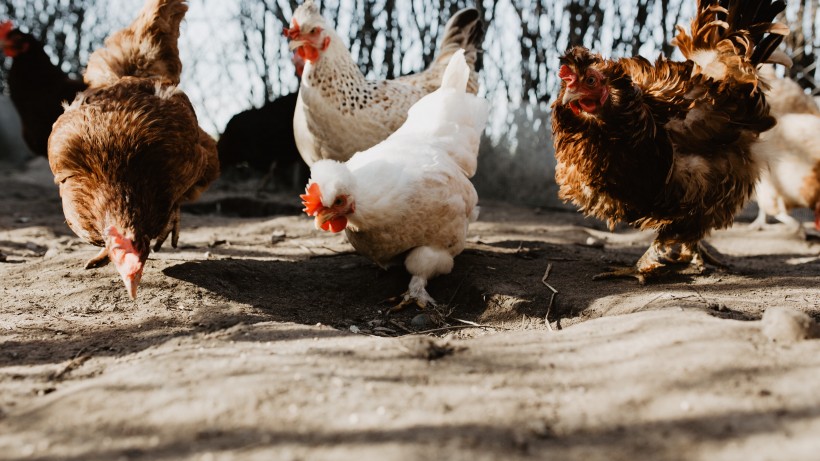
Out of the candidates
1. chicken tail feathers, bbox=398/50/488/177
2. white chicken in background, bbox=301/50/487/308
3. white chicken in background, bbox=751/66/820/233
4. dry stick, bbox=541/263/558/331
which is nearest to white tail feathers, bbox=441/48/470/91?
chicken tail feathers, bbox=398/50/488/177

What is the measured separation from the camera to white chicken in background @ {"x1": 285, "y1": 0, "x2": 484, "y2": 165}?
4.22 metres

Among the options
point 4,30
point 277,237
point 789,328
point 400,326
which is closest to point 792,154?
point 789,328

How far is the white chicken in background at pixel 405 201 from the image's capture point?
2.89 m

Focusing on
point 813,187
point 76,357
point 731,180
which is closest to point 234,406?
point 76,357

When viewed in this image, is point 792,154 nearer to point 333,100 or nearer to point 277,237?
point 333,100

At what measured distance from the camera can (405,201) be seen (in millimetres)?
3027

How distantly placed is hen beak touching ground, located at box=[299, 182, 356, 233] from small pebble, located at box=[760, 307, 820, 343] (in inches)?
72.0

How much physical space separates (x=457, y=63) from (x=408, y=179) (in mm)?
1206

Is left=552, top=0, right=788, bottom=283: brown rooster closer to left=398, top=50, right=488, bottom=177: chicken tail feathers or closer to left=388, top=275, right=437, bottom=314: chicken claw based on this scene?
left=398, top=50, right=488, bottom=177: chicken tail feathers

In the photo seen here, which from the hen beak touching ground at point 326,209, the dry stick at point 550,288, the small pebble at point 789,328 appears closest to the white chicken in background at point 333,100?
the hen beak touching ground at point 326,209

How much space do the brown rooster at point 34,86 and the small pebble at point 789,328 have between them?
519 cm

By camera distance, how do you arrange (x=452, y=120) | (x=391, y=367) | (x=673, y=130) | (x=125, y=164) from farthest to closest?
(x=452, y=120) → (x=673, y=130) → (x=125, y=164) → (x=391, y=367)

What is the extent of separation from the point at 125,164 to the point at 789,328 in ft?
8.79

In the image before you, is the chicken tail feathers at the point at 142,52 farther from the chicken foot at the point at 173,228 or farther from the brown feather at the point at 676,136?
the brown feather at the point at 676,136
